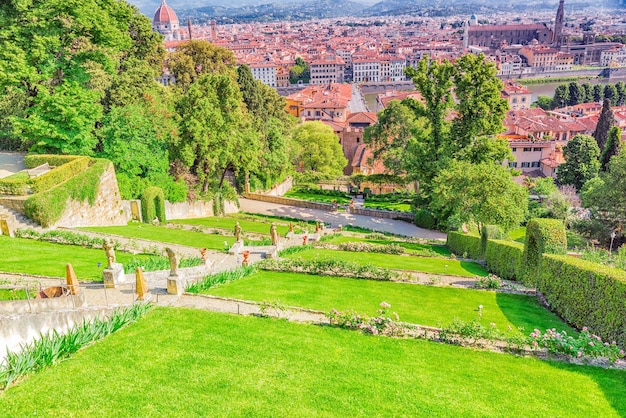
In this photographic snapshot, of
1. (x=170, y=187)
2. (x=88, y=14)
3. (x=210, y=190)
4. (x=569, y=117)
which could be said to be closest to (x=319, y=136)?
(x=210, y=190)

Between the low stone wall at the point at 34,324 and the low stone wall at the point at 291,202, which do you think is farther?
the low stone wall at the point at 291,202

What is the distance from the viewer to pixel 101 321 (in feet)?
34.4

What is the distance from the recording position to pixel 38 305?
10391mm

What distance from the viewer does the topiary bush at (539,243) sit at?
15.8 metres

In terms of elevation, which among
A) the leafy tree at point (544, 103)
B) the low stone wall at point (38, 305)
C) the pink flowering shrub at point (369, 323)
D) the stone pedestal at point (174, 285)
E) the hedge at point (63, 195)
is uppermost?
the leafy tree at point (544, 103)

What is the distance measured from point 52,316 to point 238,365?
13.5 feet

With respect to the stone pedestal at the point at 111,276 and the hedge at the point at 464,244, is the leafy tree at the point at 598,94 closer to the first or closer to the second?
the hedge at the point at 464,244

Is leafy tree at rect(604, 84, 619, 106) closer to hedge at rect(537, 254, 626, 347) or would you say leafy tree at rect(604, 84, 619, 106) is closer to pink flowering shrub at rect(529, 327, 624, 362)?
hedge at rect(537, 254, 626, 347)

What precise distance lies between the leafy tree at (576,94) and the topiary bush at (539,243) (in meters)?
103

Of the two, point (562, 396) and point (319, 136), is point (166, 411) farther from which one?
point (319, 136)

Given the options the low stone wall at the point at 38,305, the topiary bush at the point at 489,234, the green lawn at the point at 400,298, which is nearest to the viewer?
the low stone wall at the point at 38,305

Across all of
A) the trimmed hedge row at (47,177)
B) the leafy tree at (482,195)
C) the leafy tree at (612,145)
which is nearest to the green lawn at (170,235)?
the trimmed hedge row at (47,177)

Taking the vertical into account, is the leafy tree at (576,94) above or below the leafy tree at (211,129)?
above

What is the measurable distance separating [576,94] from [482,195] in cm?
9575
